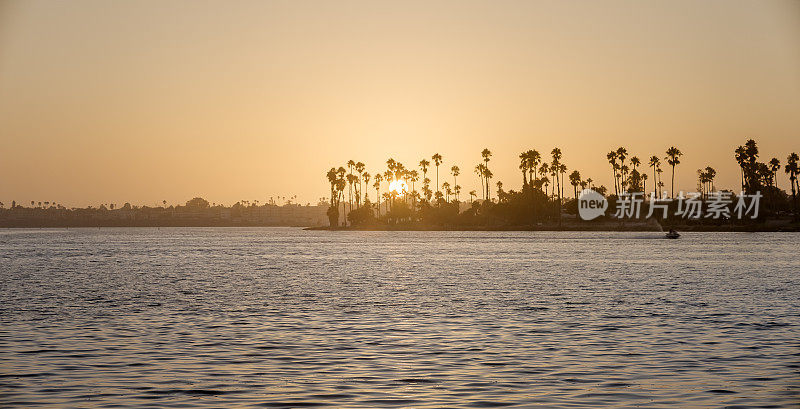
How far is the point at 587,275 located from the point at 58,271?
48043 millimetres

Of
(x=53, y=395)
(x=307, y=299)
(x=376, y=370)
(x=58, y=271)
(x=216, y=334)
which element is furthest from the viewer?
(x=58, y=271)

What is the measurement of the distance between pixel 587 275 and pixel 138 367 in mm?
50549

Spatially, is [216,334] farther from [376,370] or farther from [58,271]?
[58,271]

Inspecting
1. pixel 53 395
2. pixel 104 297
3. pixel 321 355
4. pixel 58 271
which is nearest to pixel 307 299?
pixel 104 297

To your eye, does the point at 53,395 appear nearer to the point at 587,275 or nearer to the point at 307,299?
A: the point at 307,299

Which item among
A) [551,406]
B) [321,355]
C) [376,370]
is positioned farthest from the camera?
[321,355]

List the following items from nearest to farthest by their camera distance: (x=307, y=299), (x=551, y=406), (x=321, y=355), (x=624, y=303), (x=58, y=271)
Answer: (x=551, y=406) < (x=321, y=355) < (x=624, y=303) < (x=307, y=299) < (x=58, y=271)

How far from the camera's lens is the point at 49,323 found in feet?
110

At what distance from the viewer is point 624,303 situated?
42094mm

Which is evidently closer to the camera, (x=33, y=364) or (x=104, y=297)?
(x=33, y=364)

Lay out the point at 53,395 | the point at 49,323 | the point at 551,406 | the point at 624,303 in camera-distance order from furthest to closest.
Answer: the point at 624,303
the point at 49,323
the point at 53,395
the point at 551,406

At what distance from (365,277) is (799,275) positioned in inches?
1354

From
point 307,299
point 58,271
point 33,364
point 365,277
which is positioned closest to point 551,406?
point 33,364

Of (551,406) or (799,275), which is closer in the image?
(551,406)
